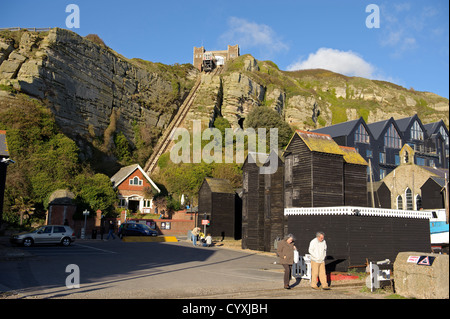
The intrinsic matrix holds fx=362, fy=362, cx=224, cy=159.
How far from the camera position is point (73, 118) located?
184 ft

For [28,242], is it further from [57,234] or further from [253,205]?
[253,205]

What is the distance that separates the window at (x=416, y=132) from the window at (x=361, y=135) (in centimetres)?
1049

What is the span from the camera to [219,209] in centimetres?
4103

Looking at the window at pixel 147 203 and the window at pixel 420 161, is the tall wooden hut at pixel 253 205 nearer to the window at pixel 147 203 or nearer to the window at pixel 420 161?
the window at pixel 147 203

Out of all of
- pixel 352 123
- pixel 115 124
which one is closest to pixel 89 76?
pixel 115 124

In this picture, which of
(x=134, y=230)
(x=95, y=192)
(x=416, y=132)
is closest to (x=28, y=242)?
(x=134, y=230)

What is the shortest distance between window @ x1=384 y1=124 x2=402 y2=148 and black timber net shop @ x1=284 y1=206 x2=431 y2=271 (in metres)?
38.8

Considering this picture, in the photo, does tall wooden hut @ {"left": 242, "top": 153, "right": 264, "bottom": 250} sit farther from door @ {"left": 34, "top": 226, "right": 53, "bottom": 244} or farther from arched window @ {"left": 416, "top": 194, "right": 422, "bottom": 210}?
arched window @ {"left": 416, "top": 194, "right": 422, "bottom": 210}

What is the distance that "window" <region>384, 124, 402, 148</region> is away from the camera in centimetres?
5607

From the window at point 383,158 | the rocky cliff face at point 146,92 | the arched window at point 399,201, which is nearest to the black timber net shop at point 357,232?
the arched window at point 399,201

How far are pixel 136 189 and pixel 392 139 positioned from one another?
131 feet

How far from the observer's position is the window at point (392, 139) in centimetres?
5607

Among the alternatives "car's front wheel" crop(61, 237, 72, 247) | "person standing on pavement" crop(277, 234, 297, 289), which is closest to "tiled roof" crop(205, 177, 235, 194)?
"car's front wheel" crop(61, 237, 72, 247)
